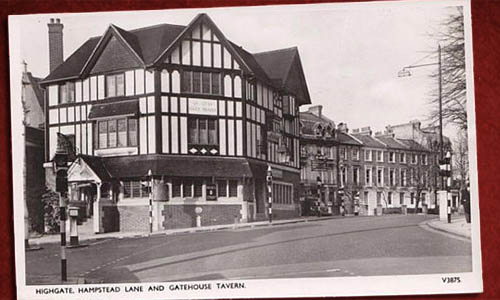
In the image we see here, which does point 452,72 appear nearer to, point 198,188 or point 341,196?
point 341,196

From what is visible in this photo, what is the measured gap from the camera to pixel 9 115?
6012mm

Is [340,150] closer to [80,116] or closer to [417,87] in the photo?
[417,87]

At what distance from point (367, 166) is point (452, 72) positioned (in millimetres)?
750

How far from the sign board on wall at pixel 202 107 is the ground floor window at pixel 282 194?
58 centimetres

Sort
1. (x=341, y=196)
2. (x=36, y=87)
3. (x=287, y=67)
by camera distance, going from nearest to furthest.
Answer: (x=287, y=67) < (x=36, y=87) < (x=341, y=196)

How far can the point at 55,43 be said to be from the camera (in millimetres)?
6012

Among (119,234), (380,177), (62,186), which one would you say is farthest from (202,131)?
(380,177)

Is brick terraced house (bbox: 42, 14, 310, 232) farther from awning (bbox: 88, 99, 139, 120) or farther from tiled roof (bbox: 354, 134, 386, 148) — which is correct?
tiled roof (bbox: 354, 134, 386, 148)

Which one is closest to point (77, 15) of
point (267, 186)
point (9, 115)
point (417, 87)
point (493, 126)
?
point (9, 115)

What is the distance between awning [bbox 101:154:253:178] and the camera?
6051 millimetres

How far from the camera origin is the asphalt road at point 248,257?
5.96 m

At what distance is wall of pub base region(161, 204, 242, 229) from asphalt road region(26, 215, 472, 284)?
0.07 meters

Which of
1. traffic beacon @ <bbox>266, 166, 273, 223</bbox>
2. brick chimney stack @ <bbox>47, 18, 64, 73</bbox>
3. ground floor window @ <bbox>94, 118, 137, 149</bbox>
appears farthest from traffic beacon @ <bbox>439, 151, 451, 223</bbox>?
brick chimney stack @ <bbox>47, 18, 64, 73</bbox>

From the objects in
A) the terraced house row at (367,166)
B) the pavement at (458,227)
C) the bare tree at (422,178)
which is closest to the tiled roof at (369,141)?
the terraced house row at (367,166)
